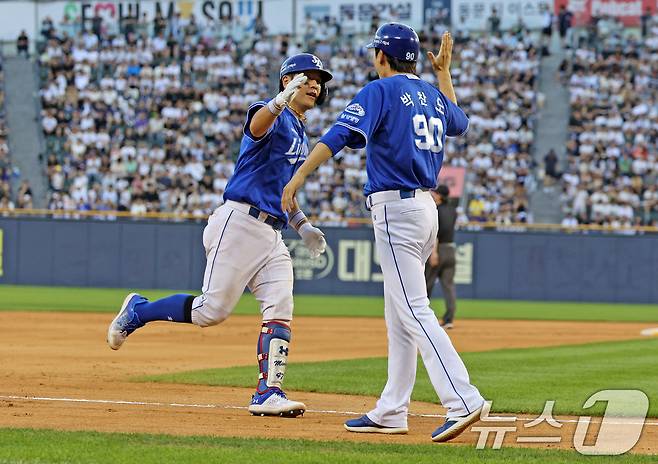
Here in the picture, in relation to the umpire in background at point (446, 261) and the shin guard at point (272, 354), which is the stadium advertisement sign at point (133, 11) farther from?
the shin guard at point (272, 354)

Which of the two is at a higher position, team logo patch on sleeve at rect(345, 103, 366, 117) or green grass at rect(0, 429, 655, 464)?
team logo patch on sleeve at rect(345, 103, 366, 117)

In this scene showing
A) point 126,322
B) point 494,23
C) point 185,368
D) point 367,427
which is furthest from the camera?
point 494,23

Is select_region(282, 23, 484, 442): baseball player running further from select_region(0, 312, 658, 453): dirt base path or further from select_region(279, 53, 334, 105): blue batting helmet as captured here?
select_region(279, 53, 334, 105): blue batting helmet

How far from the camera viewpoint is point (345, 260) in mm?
27266

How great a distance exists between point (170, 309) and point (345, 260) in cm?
1893

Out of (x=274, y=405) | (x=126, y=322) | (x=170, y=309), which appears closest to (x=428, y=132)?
(x=274, y=405)

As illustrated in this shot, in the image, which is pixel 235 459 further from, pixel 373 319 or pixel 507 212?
pixel 507 212

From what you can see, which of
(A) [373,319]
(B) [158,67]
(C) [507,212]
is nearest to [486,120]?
(C) [507,212]

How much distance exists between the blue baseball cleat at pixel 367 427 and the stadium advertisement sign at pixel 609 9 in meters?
29.3

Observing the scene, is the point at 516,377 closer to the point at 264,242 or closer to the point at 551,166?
the point at 264,242

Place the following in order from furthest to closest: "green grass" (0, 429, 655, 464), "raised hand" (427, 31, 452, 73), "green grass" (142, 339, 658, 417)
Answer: "green grass" (142, 339, 658, 417)
"raised hand" (427, 31, 452, 73)
"green grass" (0, 429, 655, 464)

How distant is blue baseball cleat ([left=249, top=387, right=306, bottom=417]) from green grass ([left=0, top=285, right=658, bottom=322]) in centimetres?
1334

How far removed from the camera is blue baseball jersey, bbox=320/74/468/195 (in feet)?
23.4

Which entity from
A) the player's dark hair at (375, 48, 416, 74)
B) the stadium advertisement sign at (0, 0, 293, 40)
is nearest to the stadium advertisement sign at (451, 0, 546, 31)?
the stadium advertisement sign at (0, 0, 293, 40)
